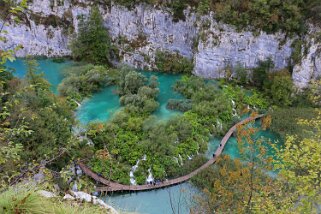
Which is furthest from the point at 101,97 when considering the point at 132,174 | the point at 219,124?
the point at 219,124

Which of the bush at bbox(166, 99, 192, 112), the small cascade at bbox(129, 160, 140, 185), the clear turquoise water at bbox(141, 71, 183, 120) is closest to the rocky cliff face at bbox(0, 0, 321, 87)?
the clear turquoise water at bbox(141, 71, 183, 120)

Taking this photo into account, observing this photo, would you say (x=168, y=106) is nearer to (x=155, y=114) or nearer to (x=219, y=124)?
(x=155, y=114)

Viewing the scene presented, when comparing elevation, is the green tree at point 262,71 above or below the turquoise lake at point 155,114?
above

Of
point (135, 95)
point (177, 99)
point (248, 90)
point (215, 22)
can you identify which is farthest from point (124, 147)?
point (215, 22)

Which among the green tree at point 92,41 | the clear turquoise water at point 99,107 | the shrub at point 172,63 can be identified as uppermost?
the green tree at point 92,41

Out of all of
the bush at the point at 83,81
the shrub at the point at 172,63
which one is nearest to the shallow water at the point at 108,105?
the bush at the point at 83,81

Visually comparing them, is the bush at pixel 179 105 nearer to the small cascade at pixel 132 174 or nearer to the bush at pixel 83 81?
the bush at pixel 83 81
